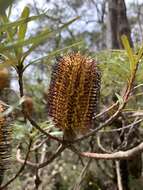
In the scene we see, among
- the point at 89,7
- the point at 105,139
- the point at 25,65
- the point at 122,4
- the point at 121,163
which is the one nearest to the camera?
the point at 25,65

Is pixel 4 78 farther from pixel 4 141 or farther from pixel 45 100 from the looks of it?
pixel 45 100

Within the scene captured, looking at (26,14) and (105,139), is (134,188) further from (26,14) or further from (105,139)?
(26,14)

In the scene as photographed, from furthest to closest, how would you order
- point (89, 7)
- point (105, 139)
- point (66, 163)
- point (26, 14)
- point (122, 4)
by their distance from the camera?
point (89, 7) → point (66, 163) → point (105, 139) → point (122, 4) → point (26, 14)

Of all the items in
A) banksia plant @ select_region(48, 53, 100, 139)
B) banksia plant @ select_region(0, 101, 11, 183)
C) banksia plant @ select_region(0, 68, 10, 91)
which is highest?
banksia plant @ select_region(0, 68, 10, 91)

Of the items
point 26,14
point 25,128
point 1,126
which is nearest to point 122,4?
point 25,128

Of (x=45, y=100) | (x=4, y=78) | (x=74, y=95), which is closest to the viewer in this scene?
(x=74, y=95)

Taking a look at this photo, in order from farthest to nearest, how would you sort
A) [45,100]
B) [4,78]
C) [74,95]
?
[45,100] < [4,78] < [74,95]

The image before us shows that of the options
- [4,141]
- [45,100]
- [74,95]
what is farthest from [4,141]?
[45,100]

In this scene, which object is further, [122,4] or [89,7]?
[89,7]
